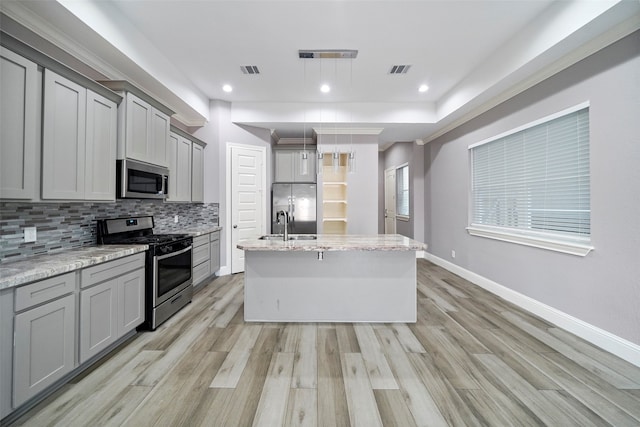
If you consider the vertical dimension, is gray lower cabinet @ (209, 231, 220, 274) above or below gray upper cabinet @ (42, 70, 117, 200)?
below

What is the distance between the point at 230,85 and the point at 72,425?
13.3ft

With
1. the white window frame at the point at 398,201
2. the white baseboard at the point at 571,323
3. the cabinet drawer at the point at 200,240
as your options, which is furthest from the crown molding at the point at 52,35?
the white window frame at the point at 398,201

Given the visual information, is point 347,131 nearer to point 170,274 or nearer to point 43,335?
point 170,274

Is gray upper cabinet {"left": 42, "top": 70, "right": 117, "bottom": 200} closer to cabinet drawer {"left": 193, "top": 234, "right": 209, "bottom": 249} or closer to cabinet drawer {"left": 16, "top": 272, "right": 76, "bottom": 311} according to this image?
cabinet drawer {"left": 16, "top": 272, "right": 76, "bottom": 311}

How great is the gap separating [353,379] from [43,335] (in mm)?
2045

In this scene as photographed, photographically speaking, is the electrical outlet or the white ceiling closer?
the electrical outlet

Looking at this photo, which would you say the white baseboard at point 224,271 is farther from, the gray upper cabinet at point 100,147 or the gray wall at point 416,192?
the gray wall at point 416,192

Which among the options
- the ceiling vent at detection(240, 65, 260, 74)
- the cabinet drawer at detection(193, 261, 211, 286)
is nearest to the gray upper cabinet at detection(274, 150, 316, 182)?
the ceiling vent at detection(240, 65, 260, 74)

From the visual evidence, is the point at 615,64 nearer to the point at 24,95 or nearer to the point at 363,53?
the point at 363,53

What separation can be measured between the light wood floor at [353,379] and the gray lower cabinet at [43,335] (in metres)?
0.19

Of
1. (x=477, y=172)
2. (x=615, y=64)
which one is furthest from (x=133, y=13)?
(x=477, y=172)

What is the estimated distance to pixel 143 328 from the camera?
2.72 metres

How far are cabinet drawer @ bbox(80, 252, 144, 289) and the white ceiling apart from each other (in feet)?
6.34

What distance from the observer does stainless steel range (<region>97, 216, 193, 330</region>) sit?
2.69m
